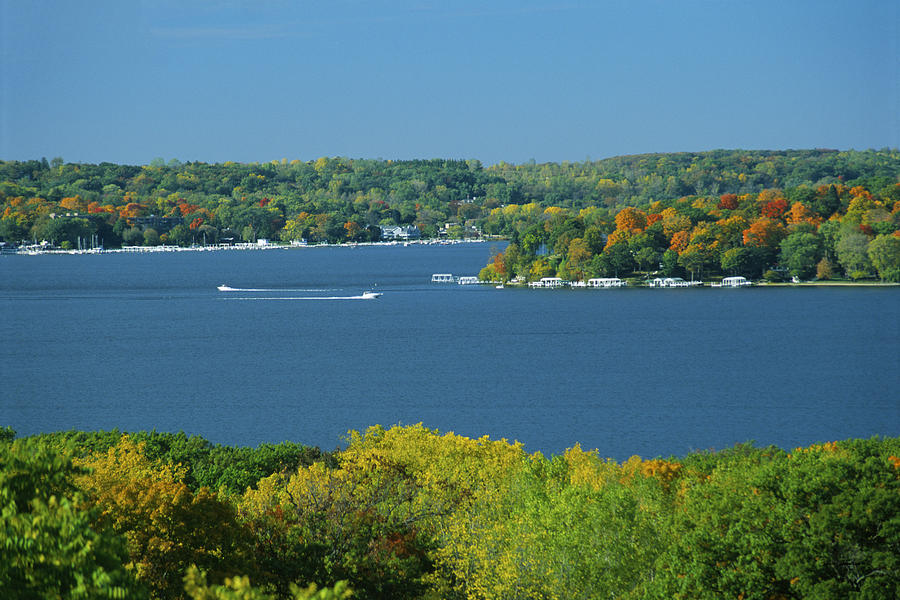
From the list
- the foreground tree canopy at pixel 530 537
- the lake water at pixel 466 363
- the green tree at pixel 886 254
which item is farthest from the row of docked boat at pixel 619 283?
the foreground tree canopy at pixel 530 537

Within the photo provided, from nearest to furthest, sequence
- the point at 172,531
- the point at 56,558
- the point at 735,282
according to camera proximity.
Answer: the point at 56,558 < the point at 172,531 < the point at 735,282

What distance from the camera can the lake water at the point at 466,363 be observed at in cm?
4597

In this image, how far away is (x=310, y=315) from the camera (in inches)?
3442

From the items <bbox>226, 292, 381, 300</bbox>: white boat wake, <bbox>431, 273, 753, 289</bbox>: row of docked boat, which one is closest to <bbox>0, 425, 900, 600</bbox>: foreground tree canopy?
<bbox>226, 292, 381, 300</bbox>: white boat wake

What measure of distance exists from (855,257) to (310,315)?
5647cm

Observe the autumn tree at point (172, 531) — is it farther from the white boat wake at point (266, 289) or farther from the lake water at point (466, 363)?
the white boat wake at point (266, 289)

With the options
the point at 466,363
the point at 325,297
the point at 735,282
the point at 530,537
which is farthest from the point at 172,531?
the point at 735,282

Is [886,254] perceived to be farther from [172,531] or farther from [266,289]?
[172,531]

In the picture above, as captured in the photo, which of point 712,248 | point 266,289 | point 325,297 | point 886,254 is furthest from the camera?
point 266,289

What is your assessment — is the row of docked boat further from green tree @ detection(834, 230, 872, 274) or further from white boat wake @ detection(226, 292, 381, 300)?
white boat wake @ detection(226, 292, 381, 300)

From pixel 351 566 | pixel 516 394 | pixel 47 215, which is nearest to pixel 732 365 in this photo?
pixel 516 394

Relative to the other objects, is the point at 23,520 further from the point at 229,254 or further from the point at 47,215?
the point at 47,215

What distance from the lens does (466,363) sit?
6238cm

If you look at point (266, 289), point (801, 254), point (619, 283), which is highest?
point (801, 254)
